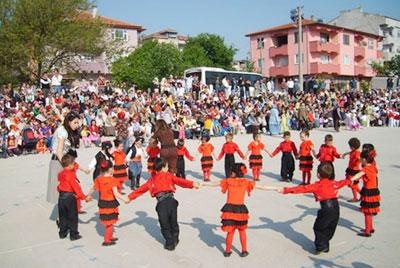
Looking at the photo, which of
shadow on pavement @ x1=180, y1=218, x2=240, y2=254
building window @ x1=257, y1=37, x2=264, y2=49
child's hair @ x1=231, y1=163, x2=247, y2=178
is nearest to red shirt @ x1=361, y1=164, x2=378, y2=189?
child's hair @ x1=231, y1=163, x2=247, y2=178

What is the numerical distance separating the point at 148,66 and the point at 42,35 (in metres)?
19.2

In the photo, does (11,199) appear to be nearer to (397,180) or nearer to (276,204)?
(276,204)

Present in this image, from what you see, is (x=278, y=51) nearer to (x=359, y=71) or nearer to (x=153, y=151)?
(x=359, y=71)

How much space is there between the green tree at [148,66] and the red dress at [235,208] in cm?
4546

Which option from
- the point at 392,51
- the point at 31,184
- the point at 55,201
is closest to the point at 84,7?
the point at 31,184

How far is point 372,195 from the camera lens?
6996mm

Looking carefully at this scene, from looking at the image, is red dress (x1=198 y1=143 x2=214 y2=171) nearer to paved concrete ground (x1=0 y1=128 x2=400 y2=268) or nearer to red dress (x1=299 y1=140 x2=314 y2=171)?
paved concrete ground (x1=0 y1=128 x2=400 y2=268)

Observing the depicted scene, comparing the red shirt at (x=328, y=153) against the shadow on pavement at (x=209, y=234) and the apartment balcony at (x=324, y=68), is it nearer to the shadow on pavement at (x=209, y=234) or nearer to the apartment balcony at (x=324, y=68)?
the shadow on pavement at (x=209, y=234)

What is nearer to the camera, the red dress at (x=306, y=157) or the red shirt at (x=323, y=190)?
the red shirt at (x=323, y=190)

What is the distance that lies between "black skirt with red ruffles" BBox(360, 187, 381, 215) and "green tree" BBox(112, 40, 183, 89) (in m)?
45.1

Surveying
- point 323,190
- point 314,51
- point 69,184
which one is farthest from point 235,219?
point 314,51

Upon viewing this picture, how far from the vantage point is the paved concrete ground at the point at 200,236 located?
6105mm

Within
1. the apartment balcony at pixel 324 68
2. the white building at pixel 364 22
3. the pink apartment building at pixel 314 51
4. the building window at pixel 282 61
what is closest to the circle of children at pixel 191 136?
the apartment balcony at pixel 324 68

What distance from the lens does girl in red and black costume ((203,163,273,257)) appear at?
606 cm
